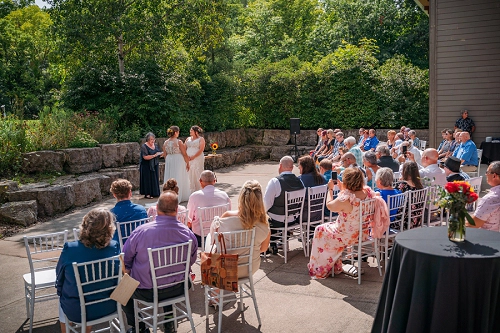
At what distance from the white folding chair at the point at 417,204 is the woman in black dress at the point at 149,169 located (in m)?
6.26

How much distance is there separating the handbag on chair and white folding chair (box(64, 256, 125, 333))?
76cm

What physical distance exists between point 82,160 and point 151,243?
8231mm

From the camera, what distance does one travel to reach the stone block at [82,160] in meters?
11.3

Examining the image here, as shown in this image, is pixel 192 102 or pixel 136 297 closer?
pixel 136 297

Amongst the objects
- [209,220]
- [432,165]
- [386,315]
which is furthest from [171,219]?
[432,165]

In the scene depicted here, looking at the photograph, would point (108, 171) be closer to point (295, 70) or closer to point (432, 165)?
point (432, 165)

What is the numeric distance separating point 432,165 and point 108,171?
7968 millimetres

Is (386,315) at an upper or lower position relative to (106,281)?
lower

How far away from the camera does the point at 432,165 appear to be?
7043 millimetres

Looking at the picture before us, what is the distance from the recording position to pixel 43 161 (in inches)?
425

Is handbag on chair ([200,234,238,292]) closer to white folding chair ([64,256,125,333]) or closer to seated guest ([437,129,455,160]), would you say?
white folding chair ([64,256,125,333])

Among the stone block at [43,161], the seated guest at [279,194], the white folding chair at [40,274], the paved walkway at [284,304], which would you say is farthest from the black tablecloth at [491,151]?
the white folding chair at [40,274]

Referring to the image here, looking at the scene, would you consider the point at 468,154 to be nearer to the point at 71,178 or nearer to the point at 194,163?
the point at 194,163

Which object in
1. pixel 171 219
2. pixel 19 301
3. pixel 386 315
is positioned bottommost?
pixel 19 301
